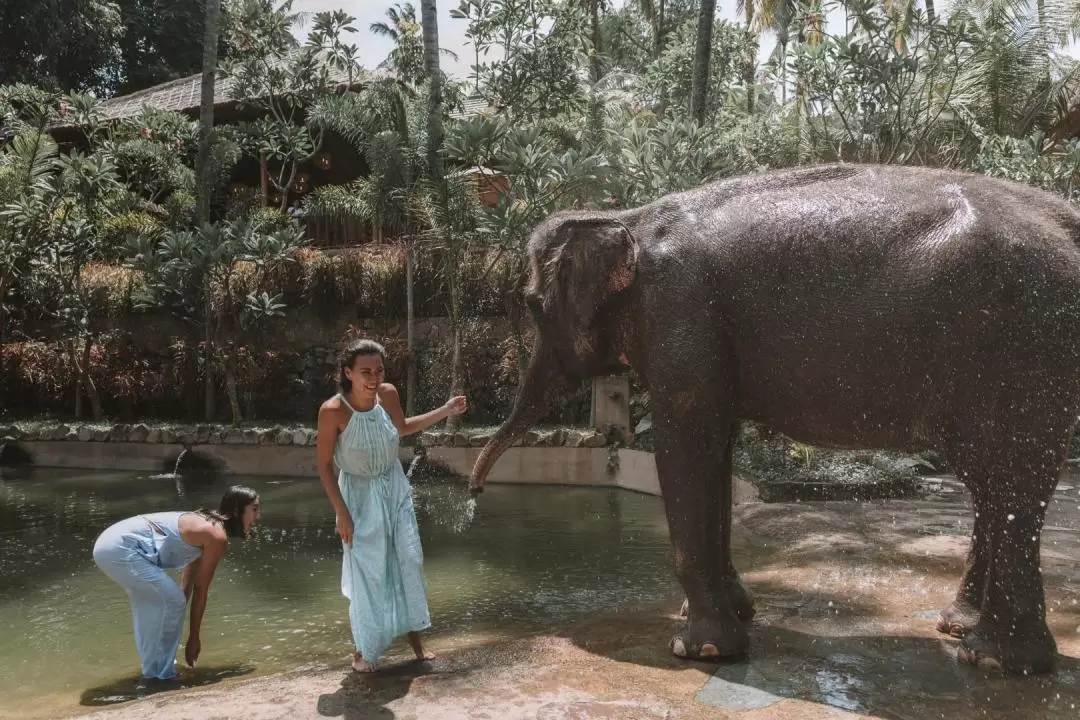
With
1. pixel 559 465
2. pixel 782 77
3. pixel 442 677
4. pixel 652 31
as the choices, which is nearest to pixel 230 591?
pixel 442 677

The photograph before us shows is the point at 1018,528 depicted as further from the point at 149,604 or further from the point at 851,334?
the point at 149,604

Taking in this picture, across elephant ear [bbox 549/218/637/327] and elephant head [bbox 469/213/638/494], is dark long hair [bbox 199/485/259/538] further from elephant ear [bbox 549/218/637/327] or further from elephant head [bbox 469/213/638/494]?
elephant ear [bbox 549/218/637/327]

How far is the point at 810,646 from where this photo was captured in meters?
3.83

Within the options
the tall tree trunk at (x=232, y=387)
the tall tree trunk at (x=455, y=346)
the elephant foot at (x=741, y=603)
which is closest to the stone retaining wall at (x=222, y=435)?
the tall tree trunk at (x=455, y=346)

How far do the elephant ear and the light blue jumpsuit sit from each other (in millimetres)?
2214

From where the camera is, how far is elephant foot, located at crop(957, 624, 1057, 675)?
334 cm

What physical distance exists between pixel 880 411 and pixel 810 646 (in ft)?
3.41

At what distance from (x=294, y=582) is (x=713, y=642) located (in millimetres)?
3289

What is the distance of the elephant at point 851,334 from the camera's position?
3330mm

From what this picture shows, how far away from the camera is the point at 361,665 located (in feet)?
12.3

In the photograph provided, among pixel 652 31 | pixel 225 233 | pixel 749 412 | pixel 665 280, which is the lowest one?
pixel 749 412

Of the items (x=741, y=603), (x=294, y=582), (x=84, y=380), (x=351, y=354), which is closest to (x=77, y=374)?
(x=84, y=380)

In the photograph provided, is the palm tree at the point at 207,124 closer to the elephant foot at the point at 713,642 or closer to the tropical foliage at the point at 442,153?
the tropical foliage at the point at 442,153

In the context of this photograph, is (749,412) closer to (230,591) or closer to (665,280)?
(665,280)
